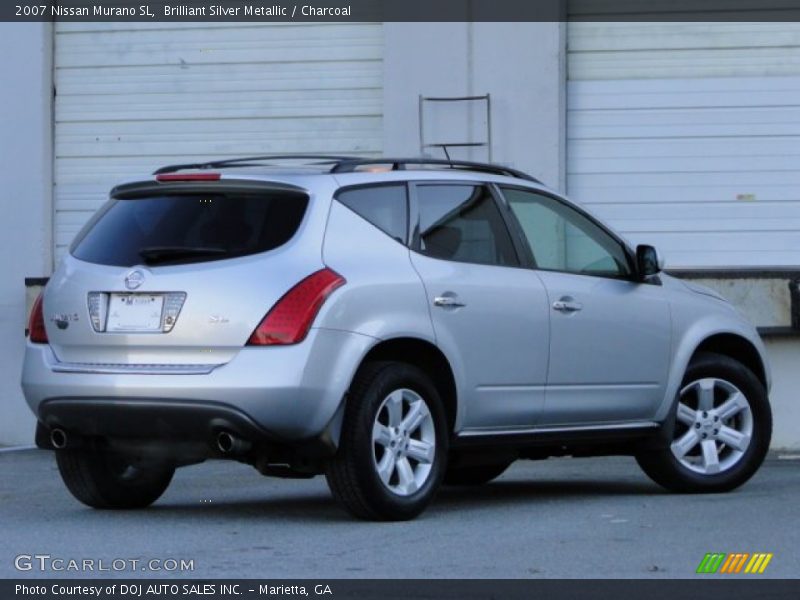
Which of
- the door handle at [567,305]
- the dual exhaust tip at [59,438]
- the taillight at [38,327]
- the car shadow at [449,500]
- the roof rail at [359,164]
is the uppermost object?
the roof rail at [359,164]

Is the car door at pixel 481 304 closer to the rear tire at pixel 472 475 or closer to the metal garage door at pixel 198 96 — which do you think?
the rear tire at pixel 472 475

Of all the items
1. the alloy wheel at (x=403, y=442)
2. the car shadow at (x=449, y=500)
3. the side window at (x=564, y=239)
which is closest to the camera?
the alloy wheel at (x=403, y=442)

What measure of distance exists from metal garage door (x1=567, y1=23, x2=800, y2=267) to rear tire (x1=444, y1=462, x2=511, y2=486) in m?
4.87

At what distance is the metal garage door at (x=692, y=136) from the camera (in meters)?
15.3

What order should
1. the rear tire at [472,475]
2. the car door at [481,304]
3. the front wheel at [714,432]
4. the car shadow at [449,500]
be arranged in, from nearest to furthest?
1. the car door at [481,304]
2. the car shadow at [449,500]
3. the front wheel at [714,432]
4. the rear tire at [472,475]

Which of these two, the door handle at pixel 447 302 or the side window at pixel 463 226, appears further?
the side window at pixel 463 226

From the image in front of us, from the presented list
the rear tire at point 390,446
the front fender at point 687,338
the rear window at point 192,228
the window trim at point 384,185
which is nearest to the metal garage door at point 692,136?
the front fender at point 687,338

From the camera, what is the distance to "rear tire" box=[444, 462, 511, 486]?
35.6 ft

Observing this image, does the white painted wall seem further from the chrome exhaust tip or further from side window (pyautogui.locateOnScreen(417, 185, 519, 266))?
the chrome exhaust tip

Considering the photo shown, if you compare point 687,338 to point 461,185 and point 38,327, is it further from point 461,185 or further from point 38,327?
point 38,327

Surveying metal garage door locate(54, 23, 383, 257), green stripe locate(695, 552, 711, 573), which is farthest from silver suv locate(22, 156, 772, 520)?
metal garage door locate(54, 23, 383, 257)
